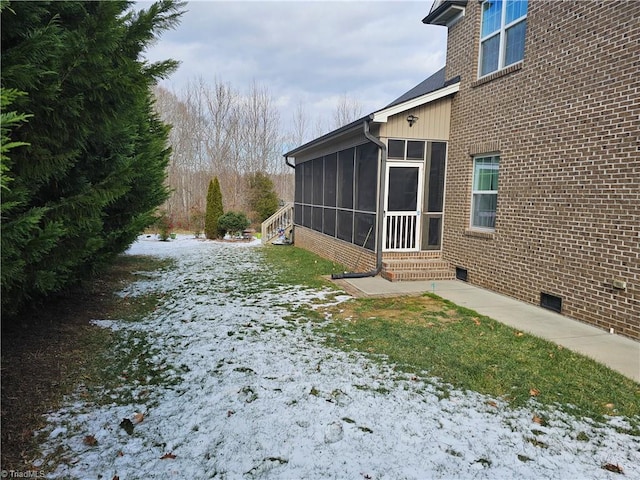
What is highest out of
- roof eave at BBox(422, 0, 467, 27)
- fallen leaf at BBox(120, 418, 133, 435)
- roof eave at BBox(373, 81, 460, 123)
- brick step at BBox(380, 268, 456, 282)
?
roof eave at BBox(422, 0, 467, 27)

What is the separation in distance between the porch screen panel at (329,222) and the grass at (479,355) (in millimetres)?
4920

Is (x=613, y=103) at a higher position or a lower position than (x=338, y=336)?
higher

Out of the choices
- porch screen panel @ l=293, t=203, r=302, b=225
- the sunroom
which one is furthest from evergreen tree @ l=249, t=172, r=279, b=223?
the sunroom

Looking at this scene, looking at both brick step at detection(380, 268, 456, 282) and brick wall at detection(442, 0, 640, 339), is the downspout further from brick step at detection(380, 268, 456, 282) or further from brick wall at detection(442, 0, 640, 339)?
brick wall at detection(442, 0, 640, 339)

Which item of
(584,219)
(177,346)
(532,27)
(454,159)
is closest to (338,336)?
(177,346)

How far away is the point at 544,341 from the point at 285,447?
11.1 ft

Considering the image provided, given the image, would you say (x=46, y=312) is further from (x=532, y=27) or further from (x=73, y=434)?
(x=532, y=27)

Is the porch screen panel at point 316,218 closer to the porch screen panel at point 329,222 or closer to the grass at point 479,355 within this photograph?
the porch screen panel at point 329,222

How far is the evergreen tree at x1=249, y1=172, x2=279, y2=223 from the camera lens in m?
18.9

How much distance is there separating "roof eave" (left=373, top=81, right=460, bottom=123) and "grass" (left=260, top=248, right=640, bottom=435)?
12.0 ft

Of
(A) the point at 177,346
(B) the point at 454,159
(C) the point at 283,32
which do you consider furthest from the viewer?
(C) the point at 283,32

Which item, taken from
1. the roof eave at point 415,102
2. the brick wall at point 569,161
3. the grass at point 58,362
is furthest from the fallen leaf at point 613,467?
the roof eave at point 415,102

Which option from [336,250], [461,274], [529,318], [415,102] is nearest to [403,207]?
[461,274]

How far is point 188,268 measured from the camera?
9.35 meters
